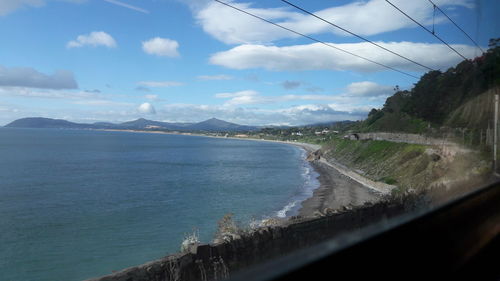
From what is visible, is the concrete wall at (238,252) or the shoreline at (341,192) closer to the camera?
the concrete wall at (238,252)

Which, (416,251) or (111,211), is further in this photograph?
(111,211)

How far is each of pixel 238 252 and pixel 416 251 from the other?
552 cm

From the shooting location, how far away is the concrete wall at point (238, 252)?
25.0 feet

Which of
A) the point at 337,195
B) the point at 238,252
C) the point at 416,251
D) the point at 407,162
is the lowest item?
the point at 337,195

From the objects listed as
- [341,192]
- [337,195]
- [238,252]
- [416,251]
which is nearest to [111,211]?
[337,195]

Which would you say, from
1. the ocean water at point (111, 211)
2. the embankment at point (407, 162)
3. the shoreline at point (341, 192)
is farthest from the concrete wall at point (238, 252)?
the shoreline at point (341, 192)

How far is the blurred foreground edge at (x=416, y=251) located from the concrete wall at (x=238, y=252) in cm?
421

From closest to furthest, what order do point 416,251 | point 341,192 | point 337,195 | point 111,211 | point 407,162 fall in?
point 416,251, point 111,211, point 337,195, point 341,192, point 407,162

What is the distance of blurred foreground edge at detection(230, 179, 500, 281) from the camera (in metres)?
2.12

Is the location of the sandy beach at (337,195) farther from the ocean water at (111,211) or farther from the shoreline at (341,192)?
the ocean water at (111,211)

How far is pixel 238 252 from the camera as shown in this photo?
848 centimetres

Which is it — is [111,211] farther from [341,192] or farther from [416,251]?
[416,251]

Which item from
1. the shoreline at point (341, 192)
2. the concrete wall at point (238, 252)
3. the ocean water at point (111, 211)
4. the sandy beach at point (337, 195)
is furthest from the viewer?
the shoreline at point (341, 192)

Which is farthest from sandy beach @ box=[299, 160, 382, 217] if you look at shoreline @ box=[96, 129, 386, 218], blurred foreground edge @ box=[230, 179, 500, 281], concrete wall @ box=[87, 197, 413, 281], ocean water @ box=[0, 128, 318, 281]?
blurred foreground edge @ box=[230, 179, 500, 281]
